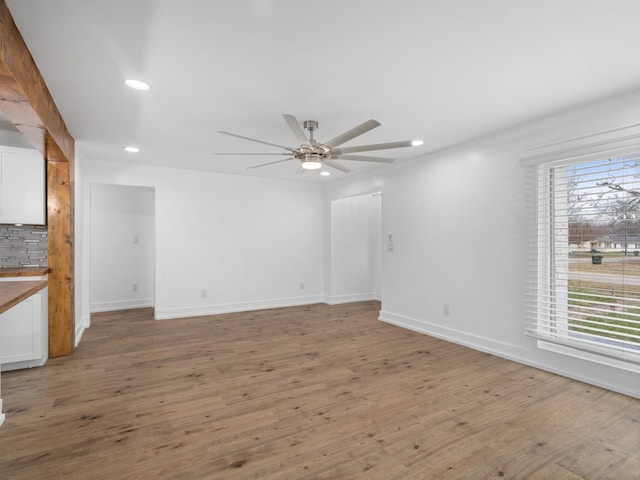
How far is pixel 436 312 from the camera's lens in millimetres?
4340

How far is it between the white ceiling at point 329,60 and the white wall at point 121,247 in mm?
2704

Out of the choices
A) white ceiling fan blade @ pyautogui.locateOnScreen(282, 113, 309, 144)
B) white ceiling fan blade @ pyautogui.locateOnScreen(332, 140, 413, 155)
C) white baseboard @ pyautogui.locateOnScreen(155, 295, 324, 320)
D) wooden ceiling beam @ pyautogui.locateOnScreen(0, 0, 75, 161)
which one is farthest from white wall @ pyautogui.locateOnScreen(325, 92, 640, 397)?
wooden ceiling beam @ pyautogui.locateOnScreen(0, 0, 75, 161)

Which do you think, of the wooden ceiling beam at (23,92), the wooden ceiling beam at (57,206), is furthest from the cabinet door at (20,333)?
the wooden ceiling beam at (23,92)

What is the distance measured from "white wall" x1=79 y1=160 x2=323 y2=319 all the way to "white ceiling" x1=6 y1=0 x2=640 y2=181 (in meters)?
1.94

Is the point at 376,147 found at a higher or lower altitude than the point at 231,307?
higher

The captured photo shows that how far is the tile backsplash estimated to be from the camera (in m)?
3.89

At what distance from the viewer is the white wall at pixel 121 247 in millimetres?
5762

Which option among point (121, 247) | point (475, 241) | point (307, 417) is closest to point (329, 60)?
point (307, 417)

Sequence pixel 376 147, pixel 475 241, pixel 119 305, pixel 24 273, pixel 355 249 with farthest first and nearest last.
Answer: pixel 355 249, pixel 119 305, pixel 475 241, pixel 24 273, pixel 376 147

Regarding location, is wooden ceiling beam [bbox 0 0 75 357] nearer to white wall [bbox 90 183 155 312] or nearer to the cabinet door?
the cabinet door

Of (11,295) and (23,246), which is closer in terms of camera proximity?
(11,295)

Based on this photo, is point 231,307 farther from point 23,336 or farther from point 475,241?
point 475,241

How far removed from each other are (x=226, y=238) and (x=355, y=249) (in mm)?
2535

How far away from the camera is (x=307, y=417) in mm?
2354
